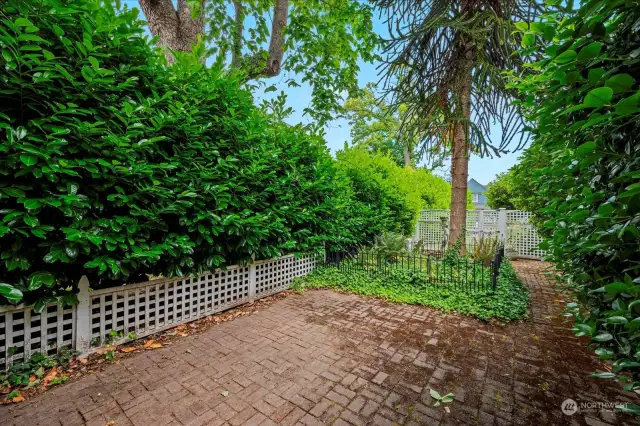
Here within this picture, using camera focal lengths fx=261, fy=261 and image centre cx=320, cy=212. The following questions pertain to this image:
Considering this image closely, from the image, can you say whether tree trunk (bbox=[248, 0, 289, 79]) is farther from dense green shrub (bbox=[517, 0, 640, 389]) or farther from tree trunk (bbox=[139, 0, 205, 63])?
dense green shrub (bbox=[517, 0, 640, 389])

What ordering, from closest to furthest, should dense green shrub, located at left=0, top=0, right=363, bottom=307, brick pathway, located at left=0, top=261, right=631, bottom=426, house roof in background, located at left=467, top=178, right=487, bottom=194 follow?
brick pathway, located at left=0, top=261, right=631, bottom=426 → dense green shrub, located at left=0, top=0, right=363, bottom=307 → house roof in background, located at left=467, top=178, right=487, bottom=194

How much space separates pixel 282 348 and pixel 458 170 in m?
6.38

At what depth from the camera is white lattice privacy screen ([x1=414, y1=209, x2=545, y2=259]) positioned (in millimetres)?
9575

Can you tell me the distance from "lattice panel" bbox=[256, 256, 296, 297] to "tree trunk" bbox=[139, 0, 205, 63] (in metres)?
4.93

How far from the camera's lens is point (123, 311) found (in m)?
3.18

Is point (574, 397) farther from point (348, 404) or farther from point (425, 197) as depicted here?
point (425, 197)

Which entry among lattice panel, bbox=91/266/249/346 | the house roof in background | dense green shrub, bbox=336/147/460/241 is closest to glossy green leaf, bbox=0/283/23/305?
lattice panel, bbox=91/266/249/346

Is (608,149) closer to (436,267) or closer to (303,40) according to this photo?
(436,267)

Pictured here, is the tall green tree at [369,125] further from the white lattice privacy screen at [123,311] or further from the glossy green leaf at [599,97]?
the glossy green leaf at [599,97]

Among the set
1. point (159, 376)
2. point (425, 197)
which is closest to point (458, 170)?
point (159, 376)

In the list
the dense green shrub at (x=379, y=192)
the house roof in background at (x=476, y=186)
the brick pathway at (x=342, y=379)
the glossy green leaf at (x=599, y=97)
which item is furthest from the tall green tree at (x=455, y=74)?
the house roof in background at (x=476, y=186)

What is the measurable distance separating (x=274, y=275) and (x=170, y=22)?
5.85m

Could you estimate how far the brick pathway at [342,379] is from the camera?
204 cm

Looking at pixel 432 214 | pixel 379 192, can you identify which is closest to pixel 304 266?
pixel 379 192
